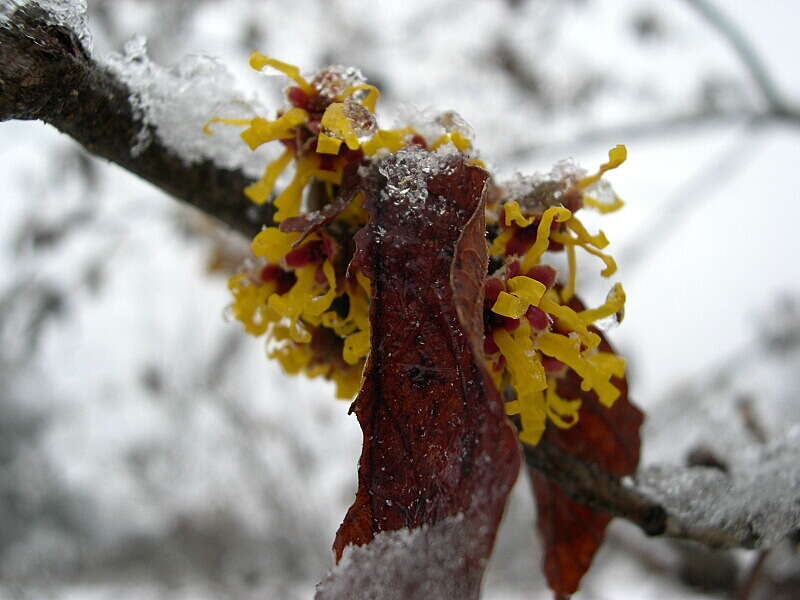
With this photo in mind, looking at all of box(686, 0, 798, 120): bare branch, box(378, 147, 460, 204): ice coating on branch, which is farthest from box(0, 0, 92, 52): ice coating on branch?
box(686, 0, 798, 120): bare branch

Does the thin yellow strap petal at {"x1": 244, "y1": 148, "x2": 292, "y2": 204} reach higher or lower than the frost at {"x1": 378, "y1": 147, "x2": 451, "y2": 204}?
higher

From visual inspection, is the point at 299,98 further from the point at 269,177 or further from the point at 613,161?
the point at 613,161

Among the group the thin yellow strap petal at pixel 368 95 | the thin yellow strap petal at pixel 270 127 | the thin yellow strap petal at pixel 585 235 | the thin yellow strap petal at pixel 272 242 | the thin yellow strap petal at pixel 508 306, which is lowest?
the thin yellow strap petal at pixel 508 306

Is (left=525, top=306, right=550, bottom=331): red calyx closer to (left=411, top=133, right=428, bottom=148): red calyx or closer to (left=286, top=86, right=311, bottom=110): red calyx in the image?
(left=411, top=133, right=428, bottom=148): red calyx

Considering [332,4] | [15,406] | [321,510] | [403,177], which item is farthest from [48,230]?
[15,406]

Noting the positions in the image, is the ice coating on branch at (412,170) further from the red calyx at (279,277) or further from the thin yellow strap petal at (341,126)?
the red calyx at (279,277)

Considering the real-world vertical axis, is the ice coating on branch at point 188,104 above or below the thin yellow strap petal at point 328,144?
above

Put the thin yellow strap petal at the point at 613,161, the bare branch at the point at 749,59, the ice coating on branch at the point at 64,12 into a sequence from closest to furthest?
→ the ice coating on branch at the point at 64,12, the thin yellow strap petal at the point at 613,161, the bare branch at the point at 749,59

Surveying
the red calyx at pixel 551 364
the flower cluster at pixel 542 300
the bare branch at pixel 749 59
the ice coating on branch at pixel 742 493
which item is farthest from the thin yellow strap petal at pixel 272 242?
the bare branch at pixel 749 59
